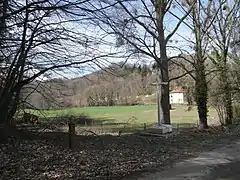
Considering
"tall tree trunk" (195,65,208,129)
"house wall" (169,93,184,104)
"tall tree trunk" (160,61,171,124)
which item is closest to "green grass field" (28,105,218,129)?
"house wall" (169,93,184,104)

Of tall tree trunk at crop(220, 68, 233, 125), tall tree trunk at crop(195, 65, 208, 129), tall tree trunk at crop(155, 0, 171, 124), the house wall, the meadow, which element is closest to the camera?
tall tree trunk at crop(155, 0, 171, 124)

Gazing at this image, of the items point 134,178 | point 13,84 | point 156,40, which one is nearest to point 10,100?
point 13,84

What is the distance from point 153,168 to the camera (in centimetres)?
968

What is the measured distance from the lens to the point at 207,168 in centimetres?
998

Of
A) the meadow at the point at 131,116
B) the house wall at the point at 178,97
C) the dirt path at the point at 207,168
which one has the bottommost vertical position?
the dirt path at the point at 207,168

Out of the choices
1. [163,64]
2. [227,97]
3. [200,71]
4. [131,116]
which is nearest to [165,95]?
[163,64]

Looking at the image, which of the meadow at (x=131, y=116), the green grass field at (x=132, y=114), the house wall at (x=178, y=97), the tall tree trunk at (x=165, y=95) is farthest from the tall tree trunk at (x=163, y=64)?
the green grass field at (x=132, y=114)

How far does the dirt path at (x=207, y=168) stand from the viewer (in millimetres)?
8859

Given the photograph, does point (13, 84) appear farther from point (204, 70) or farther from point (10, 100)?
point (204, 70)

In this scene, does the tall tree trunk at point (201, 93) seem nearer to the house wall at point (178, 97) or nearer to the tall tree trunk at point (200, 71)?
the tall tree trunk at point (200, 71)

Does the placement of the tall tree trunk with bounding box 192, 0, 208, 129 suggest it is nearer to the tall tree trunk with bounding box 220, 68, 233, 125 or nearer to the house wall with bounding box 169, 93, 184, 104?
the tall tree trunk with bounding box 220, 68, 233, 125

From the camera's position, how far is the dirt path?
29.1 ft

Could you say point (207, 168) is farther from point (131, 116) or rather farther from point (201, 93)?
point (131, 116)

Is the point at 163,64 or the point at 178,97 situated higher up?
the point at 178,97
